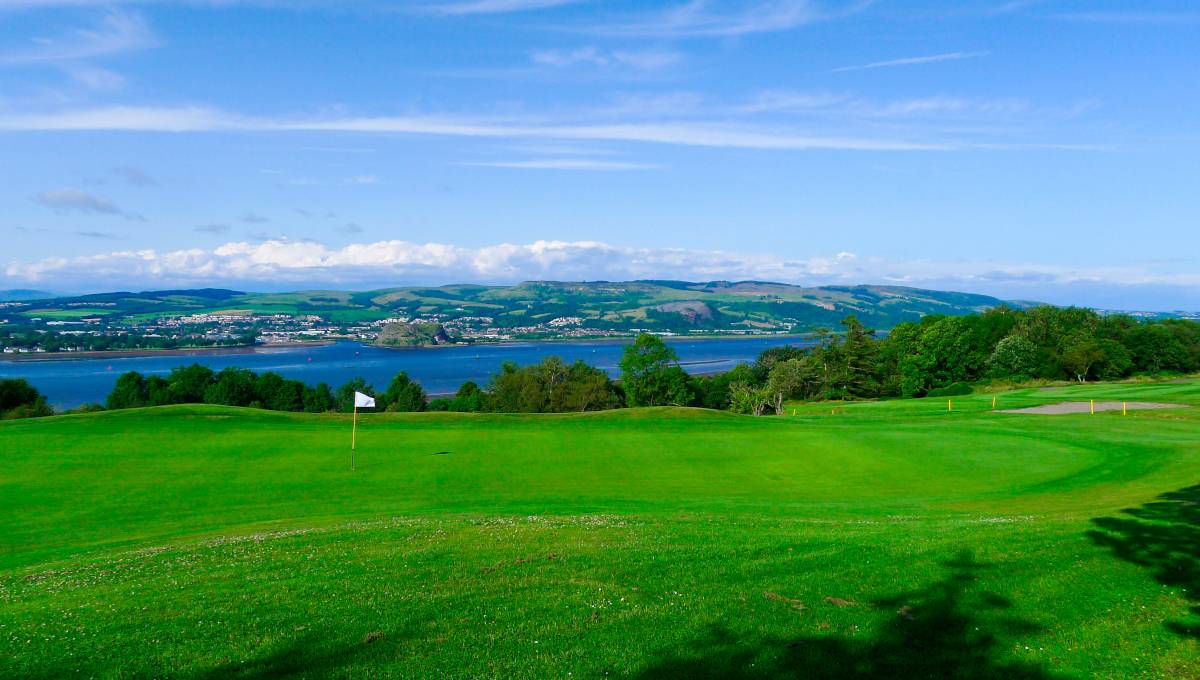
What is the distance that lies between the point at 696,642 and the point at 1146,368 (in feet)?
372

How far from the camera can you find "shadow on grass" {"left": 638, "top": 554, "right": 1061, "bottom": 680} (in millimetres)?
8328

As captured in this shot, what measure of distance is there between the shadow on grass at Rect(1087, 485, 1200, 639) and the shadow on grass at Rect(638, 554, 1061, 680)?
270cm

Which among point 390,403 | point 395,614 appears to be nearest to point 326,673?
point 395,614

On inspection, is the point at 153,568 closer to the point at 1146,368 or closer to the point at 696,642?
the point at 696,642

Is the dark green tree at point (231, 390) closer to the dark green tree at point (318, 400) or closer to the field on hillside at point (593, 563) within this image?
the dark green tree at point (318, 400)

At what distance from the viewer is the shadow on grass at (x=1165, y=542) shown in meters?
10.8

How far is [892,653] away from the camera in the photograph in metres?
8.87

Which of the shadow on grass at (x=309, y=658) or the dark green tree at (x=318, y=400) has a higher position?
the shadow on grass at (x=309, y=658)

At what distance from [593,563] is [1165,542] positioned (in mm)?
10575

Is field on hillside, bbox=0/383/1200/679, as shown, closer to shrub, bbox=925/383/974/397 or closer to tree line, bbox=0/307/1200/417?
shrub, bbox=925/383/974/397

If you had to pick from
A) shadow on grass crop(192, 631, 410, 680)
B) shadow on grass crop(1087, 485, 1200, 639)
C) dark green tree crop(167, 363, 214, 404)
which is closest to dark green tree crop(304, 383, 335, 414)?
dark green tree crop(167, 363, 214, 404)

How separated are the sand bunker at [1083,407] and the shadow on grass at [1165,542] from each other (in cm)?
3363

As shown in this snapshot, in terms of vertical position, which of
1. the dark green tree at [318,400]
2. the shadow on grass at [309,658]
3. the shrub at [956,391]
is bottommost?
the dark green tree at [318,400]

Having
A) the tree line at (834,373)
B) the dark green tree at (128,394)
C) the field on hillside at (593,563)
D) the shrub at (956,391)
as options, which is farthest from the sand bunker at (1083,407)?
the dark green tree at (128,394)
